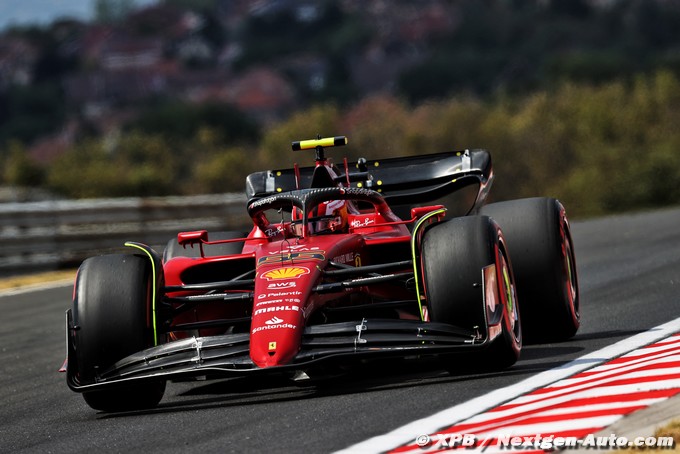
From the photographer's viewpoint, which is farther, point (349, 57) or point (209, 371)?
point (349, 57)

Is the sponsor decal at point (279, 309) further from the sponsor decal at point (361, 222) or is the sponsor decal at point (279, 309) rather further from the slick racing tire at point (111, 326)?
the sponsor decal at point (361, 222)

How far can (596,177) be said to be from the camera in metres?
51.4

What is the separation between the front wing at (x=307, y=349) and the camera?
7258mm

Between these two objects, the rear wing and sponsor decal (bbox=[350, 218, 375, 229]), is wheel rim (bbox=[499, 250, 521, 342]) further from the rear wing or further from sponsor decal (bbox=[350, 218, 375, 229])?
the rear wing

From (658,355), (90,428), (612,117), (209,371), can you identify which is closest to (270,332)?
(209,371)

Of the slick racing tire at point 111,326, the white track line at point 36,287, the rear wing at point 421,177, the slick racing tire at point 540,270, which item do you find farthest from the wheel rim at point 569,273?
the white track line at point 36,287

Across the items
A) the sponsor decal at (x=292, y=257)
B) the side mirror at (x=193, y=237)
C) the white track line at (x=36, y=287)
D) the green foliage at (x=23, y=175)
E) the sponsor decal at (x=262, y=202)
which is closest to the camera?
the sponsor decal at (x=292, y=257)

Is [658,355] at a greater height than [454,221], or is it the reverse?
[454,221]

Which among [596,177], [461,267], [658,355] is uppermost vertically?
[461,267]

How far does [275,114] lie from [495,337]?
128m

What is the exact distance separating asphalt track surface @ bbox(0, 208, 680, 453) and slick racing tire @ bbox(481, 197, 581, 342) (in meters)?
0.19

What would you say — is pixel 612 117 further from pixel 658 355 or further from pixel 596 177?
pixel 658 355

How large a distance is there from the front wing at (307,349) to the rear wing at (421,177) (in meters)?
3.22

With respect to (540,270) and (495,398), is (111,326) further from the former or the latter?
(540,270)
